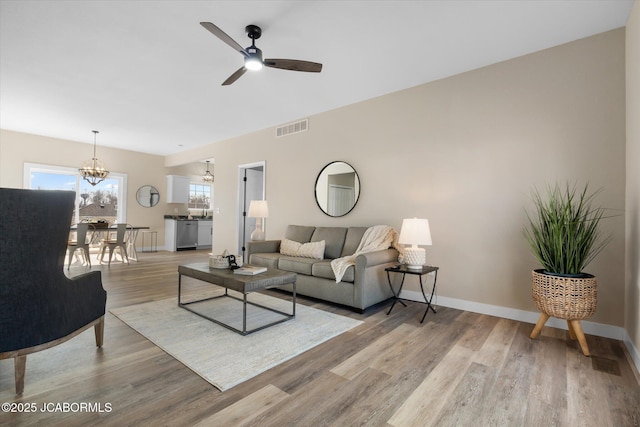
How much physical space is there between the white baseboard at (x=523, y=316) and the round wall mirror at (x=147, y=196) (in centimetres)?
776

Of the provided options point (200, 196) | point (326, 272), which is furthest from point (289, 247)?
point (200, 196)

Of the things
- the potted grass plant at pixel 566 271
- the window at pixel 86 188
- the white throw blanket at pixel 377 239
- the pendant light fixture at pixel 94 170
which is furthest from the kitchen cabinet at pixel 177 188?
the potted grass plant at pixel 566 271

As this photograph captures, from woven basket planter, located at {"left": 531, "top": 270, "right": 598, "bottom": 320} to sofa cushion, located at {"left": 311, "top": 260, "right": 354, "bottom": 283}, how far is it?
1.75m

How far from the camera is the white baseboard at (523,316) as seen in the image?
2.64 meters

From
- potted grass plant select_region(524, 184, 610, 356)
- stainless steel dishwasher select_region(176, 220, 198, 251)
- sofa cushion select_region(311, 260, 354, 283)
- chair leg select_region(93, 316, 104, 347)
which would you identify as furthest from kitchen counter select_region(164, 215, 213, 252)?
potted grass plant select_region(524, 184, 610, 356)

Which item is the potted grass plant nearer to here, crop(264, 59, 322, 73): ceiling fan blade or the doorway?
crop(264, 59, 322, 73): ceiling fan blade

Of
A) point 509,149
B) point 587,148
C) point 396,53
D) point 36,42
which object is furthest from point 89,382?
point 587,148

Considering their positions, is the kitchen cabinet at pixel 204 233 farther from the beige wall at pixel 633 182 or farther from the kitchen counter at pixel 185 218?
the beige wall at pixel 633 182

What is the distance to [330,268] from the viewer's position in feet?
11.8

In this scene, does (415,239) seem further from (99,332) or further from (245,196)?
(245,196)

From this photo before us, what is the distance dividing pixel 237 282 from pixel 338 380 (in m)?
1.23

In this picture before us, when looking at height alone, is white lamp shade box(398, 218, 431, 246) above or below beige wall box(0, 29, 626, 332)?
below

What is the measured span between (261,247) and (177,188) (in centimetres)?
566

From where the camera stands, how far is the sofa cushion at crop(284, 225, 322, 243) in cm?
480
